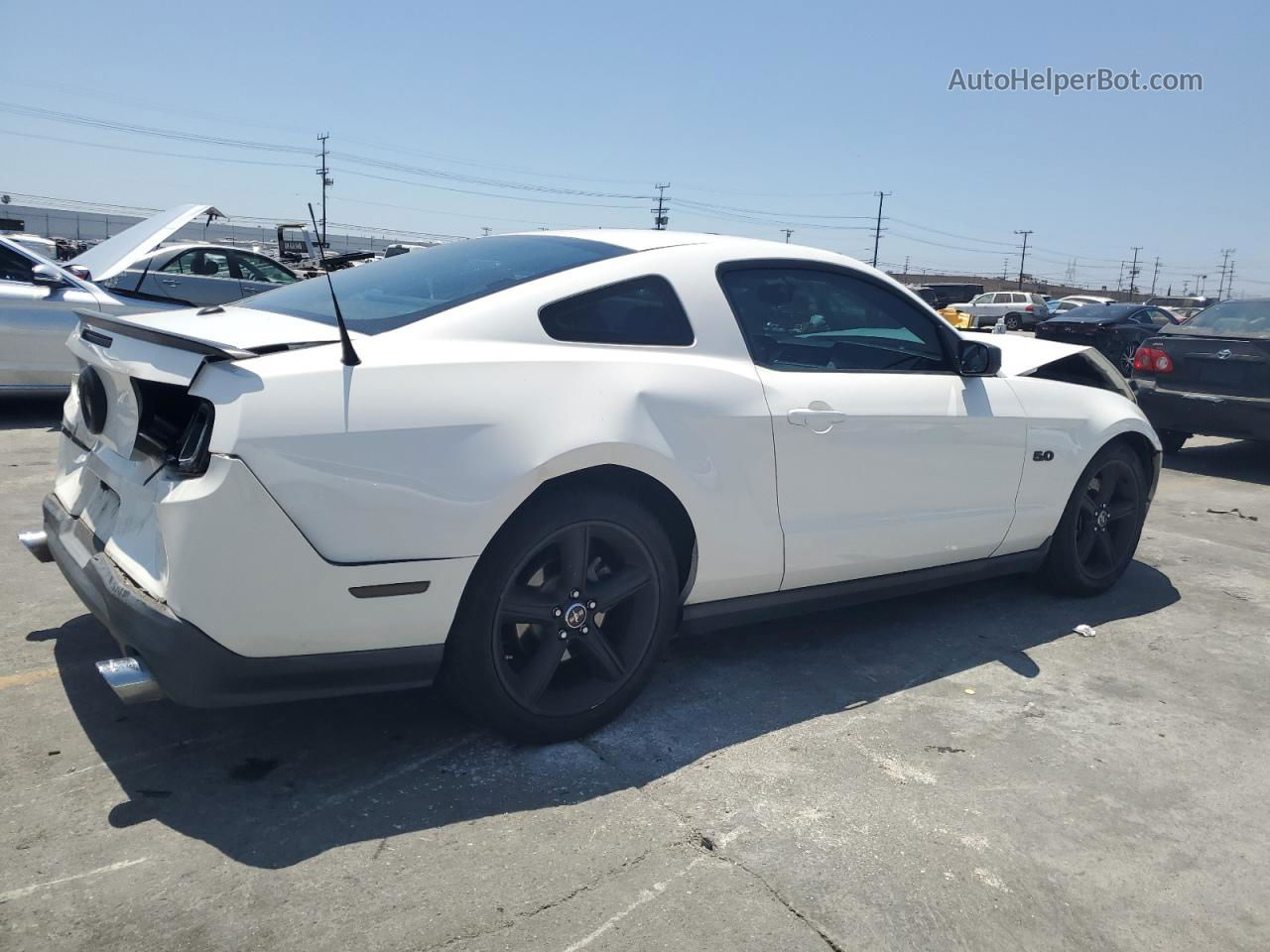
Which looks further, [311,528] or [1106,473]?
[1106,473]

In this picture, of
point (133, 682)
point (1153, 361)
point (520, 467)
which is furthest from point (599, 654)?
point (1153, 361)

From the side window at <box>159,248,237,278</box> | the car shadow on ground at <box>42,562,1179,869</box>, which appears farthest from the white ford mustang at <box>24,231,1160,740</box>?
the side window at <box>159,248,237,278</box>

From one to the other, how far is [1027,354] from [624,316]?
2.32 meters

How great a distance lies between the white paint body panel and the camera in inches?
94.6

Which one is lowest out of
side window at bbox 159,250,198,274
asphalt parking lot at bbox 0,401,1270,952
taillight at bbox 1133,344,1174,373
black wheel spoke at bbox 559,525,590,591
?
asphalt parking lot at bbox 0,401,1270,952

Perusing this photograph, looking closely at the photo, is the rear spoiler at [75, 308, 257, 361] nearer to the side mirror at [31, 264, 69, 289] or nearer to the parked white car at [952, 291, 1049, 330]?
the side mirror at [31, 264, 69, 289]

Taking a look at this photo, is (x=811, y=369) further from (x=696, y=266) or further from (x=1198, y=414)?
(x=1198, y=414)

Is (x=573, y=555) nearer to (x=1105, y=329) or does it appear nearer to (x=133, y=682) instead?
(x=133, y=682)

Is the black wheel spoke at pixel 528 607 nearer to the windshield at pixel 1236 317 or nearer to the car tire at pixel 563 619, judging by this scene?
the car tire at pixel 563 619

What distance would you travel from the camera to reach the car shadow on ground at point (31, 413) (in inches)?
307

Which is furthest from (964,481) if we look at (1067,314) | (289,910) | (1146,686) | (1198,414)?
(1067,314)

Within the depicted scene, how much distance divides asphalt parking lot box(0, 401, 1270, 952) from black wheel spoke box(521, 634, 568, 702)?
0.20 metres

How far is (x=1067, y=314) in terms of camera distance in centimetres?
2206

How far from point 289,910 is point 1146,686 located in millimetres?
3173
